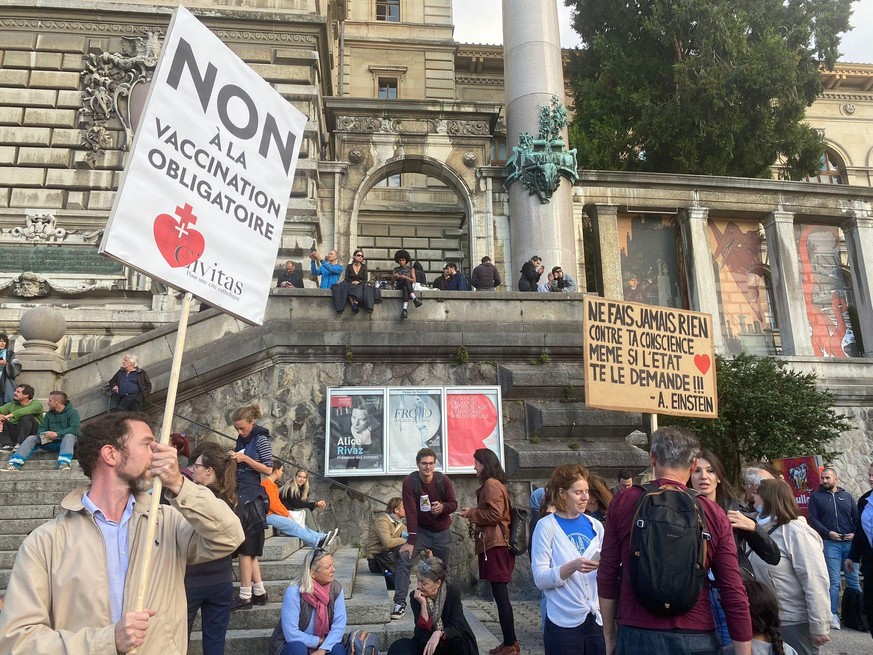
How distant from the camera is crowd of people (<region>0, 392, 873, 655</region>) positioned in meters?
2.66

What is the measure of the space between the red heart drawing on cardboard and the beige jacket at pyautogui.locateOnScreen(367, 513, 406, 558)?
556cm

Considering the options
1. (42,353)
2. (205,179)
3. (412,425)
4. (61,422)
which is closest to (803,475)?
(412,425)

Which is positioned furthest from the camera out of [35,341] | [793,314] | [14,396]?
[793,314]

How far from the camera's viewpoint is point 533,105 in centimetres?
1842

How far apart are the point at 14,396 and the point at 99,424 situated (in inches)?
341

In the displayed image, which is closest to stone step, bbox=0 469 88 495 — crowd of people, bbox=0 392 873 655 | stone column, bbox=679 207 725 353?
crowd of people, bbox=0 392 873 655

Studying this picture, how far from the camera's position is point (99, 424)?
2934 mm

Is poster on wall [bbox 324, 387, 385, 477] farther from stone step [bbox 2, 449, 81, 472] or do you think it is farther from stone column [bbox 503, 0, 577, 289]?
stone column [bbox 503, 0, 577, 289]

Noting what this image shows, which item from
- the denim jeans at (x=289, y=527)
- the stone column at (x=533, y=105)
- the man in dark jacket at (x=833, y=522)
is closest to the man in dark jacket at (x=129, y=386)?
the denim jeans at (x=289, y=527)

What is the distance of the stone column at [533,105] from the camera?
17.5 metres

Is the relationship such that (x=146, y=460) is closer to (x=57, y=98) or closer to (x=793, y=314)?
(x=57, y=98)

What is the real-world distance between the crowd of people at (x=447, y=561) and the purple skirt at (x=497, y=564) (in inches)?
0.8

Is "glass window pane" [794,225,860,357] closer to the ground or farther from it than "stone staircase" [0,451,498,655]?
farther from it

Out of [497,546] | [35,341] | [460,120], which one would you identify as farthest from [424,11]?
[497,546]
